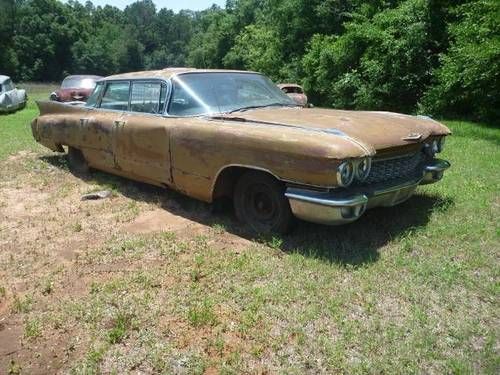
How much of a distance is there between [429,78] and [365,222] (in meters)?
11.2

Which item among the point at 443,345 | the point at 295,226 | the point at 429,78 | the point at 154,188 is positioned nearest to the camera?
the point at 443,345

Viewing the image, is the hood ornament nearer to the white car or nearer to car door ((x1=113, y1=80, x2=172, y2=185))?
car door ((x1=113, y1=80, x2=172, y2=185))

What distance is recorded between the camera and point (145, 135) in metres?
5.48

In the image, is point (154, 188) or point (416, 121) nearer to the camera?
point (416, 121)

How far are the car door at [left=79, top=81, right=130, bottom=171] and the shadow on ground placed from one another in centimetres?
68

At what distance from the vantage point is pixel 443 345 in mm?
3002

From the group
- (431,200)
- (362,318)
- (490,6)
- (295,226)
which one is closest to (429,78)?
(490,6)

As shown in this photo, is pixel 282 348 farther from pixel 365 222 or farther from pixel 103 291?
pixel 365 222

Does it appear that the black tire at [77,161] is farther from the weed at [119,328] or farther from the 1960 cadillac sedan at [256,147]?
the weed at [119,328]

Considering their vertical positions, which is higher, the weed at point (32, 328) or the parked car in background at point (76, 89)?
the weed at point (32, 328)

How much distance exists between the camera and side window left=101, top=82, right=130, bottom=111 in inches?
245

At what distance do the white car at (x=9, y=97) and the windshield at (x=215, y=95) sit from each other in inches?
563

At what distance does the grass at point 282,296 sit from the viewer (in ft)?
9.68

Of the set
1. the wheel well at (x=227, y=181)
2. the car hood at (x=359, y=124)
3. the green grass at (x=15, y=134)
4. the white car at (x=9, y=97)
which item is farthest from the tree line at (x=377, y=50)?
the white car at (x=9, y=97)
